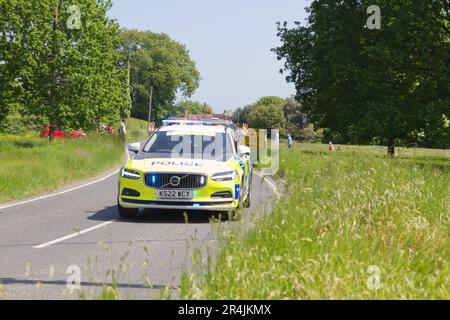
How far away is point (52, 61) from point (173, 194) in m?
26.3

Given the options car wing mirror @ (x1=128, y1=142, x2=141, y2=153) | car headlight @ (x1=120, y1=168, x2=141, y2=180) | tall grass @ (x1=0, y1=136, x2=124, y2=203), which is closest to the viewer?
car headlight @ (x1=120, y1=168, x2=141, y2=180)

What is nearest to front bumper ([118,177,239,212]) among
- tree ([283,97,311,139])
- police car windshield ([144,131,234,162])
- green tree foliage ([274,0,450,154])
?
police car windshield ([144,131,234,162])

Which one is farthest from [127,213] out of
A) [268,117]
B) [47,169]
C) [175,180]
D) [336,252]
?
[268,117]

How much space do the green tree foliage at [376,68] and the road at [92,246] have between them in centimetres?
2024

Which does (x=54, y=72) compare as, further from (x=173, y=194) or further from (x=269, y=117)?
(x=269, y=117)

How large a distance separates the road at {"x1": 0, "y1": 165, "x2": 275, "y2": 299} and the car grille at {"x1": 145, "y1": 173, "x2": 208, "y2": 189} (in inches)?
26.5

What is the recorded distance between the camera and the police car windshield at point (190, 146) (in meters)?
12.6

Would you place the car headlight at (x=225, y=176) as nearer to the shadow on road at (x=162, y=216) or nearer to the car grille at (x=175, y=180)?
the car grille at (x=175, y=180)

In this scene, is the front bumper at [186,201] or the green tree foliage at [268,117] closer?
the front bumper at [186,201]

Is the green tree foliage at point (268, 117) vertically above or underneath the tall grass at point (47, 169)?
above

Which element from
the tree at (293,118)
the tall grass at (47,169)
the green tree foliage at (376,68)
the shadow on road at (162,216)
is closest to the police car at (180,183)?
the shadow on road at (162,216)

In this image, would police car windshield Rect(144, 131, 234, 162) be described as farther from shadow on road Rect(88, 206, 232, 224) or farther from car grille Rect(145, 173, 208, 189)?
shadow on road Rect(88, 206, 232, 224)

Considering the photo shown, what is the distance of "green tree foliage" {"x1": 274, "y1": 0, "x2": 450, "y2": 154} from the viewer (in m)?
33.5
